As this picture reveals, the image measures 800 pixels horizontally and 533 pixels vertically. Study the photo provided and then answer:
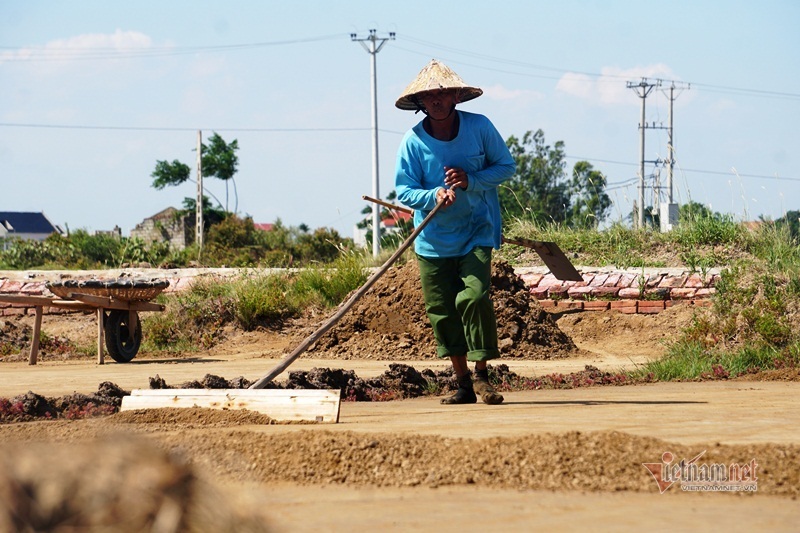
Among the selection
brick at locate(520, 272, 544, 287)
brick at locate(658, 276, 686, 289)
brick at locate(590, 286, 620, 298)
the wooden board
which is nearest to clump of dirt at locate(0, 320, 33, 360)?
brick at locate(520, 272, 544, 287)

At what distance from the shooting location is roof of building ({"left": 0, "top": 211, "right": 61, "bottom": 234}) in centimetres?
8994

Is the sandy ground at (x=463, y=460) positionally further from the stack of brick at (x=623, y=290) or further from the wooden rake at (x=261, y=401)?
the stack of brick at (x=623, y=290)

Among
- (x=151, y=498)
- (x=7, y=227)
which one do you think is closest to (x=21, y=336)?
(x=151, y=498)

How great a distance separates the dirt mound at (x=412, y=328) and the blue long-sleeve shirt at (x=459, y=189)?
4.95 m

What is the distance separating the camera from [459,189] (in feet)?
22.0

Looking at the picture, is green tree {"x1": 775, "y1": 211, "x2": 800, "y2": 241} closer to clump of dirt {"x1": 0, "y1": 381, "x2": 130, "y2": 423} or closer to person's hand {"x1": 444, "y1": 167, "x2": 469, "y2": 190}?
person's hand {"x1": 444, "y1": 167, "x2": 469, "y2": 190}

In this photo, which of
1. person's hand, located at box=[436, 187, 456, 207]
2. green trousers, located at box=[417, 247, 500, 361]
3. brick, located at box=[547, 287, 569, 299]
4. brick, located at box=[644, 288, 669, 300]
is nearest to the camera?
person's hand, located at box=[436, 187, 456, 207]

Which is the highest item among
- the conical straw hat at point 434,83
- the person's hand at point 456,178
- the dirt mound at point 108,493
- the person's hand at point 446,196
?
the conical straw hat at point 434,83

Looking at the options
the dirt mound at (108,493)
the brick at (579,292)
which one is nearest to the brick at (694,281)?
the brick at (579,292)

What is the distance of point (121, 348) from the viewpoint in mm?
11922

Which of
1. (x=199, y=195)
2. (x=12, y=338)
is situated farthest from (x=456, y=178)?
(x=199, y=195)

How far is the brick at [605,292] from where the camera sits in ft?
46.9

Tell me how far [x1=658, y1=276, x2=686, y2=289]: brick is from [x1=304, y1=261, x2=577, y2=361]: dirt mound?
241cm

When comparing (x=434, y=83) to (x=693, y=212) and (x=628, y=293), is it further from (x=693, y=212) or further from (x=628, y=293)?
(x=693, y=212)
